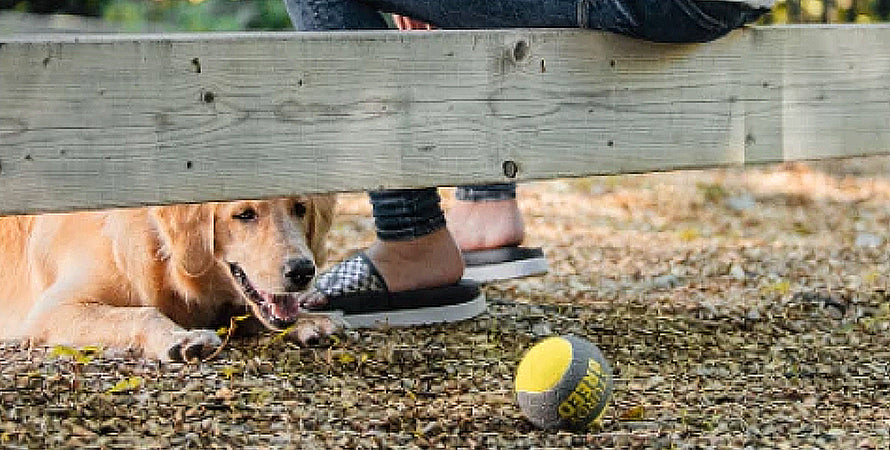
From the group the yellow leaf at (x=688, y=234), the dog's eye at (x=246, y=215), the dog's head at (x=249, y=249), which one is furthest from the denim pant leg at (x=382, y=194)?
the yellow leaf at (x=688, y=234)

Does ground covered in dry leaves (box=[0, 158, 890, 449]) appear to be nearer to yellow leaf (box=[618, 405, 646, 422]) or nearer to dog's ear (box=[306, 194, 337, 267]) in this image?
yellow leaf (box=[618, 405, 646, 422])

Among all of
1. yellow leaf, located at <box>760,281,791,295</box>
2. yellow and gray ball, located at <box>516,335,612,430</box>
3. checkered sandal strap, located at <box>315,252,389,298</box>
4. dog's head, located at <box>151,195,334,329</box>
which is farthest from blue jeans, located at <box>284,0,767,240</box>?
yellow leaf, located at <box>760,281,791,295</box>

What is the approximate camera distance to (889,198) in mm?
7148

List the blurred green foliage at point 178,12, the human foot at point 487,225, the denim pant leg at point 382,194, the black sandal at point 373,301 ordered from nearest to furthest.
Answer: the denim pant leg at point 382,194
the black sandal at point 373,301
the human foot at point 487,225
the blurred green foliage at point 178,12

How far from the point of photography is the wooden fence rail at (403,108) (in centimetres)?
272

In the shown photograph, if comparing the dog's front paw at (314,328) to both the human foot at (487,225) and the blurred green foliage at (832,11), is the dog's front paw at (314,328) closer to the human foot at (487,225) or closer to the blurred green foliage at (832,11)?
the human foot at (487,225)

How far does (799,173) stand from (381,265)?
4.61 metres

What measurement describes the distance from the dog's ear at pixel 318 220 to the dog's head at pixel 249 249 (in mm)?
18

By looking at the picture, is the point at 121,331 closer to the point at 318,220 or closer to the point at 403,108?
the point at 318,220

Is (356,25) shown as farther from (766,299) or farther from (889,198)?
(889,198)

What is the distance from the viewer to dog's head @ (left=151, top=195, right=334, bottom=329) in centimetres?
355

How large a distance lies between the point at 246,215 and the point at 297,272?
22 centimetres

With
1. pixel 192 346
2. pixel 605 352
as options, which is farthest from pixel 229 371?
pixel 605 352

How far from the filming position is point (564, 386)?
2.74m
